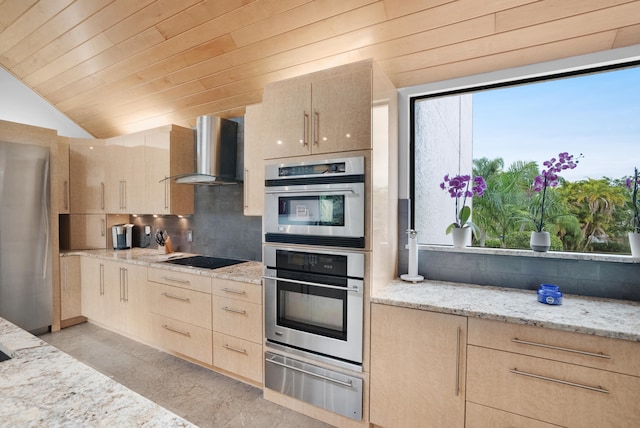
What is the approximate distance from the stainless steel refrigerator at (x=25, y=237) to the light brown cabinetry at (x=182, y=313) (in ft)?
4.57

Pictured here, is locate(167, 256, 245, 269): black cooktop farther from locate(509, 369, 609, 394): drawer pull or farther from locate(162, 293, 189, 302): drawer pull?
locate(509, 369, 609, 394): drawer pull

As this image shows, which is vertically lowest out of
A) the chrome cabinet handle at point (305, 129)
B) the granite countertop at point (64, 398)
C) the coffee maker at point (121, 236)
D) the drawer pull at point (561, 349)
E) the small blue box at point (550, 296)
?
the drawer pull at point (561, 349)

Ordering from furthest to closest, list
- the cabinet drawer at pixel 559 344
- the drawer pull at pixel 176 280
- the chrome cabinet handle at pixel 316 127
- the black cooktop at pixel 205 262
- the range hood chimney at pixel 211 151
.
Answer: the range hood chimney at pixel 211 151 → the black cooktop at pixel 205 262 → the drawer pull at pixel 176 280 → the chrome cabinet handle at pixel 316 127 → the cabinet drawer at pixel 559 344

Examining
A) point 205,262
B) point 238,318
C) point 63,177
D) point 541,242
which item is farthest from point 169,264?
point 541,242

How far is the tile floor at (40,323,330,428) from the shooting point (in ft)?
6.91

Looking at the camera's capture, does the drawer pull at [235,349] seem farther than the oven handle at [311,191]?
Yes

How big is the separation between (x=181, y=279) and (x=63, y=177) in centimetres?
213

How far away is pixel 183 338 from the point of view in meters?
2.76

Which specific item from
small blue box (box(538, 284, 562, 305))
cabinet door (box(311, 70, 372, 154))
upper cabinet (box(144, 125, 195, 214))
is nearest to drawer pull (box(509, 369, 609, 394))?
small blue box (box(538, 284, 562, 305))

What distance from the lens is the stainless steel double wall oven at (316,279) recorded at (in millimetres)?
1949

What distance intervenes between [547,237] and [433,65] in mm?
1359

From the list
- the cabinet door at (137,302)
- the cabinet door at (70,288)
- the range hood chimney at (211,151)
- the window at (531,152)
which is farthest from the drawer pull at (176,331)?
the window at (531,152)

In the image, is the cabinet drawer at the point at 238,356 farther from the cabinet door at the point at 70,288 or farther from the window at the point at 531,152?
the cabinet door at the point at 70,288

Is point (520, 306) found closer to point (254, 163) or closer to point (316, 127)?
point (316, 127)
